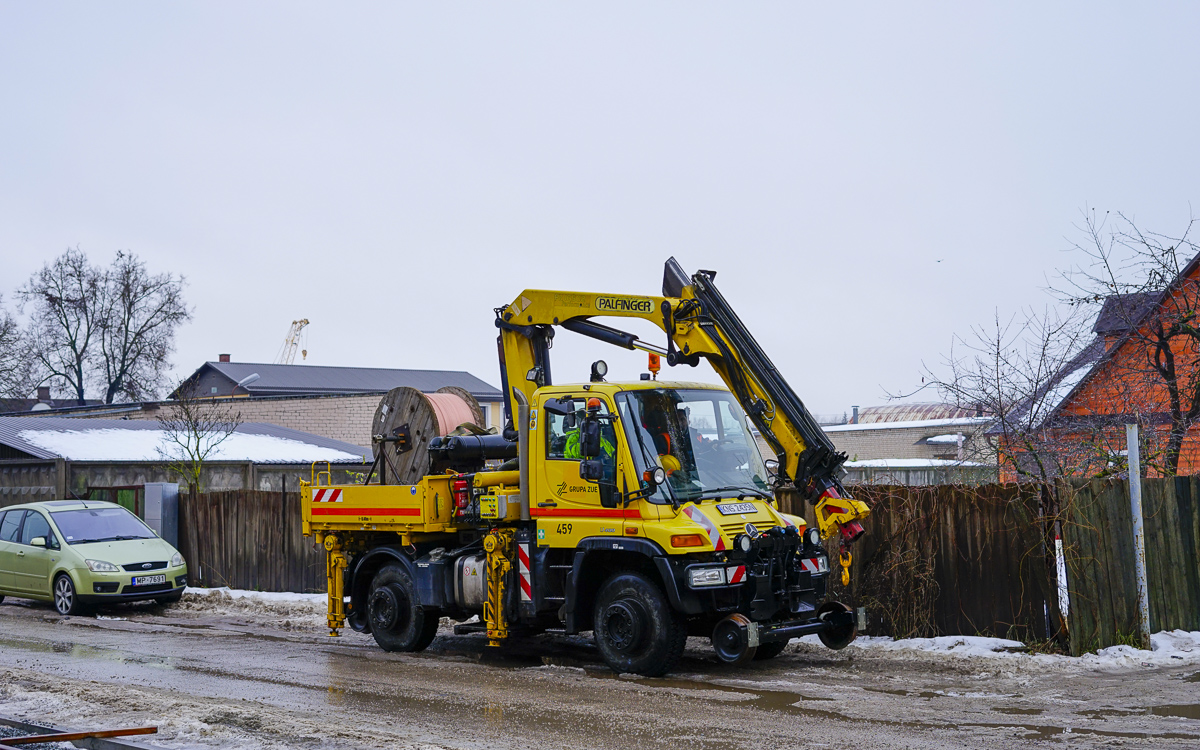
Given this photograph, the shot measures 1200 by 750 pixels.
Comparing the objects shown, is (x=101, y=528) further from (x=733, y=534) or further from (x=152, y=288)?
(x=152, y=288)

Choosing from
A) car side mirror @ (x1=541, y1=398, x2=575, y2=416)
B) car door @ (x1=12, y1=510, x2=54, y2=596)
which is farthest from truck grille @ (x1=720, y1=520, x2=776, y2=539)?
car door @ (x1=12, y1=510, x2=54, y2=596)

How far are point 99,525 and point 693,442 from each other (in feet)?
36.6

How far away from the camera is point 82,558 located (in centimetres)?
1620

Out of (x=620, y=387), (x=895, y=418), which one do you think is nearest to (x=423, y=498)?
(x=620, y=387)

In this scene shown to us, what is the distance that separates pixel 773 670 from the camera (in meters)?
10.1

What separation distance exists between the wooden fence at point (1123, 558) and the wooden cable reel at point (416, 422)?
6.29m

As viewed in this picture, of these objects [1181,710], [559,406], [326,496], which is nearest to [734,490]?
[559,406]

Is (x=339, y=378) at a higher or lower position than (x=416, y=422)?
higher

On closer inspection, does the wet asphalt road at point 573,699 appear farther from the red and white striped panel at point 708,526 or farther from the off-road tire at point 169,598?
the off-road tire at point 169,598

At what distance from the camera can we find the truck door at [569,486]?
10.1 metres

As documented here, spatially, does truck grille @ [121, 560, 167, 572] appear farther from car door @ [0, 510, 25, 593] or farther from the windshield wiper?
the windshield wiper

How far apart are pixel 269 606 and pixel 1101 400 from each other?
12.8 meters

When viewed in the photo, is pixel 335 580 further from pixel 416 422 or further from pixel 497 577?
pixel 497 577

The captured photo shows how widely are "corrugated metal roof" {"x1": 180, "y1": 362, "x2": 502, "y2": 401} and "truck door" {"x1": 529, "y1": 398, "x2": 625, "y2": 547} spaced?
145 ft
